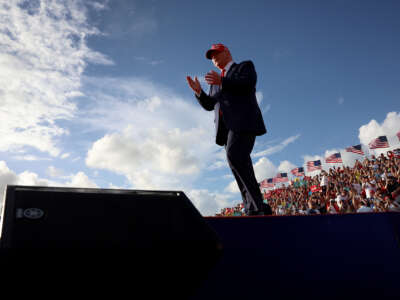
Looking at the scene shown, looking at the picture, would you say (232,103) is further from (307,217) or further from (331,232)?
(331,232)

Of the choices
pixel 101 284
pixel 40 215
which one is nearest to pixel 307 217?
pixel 101 284

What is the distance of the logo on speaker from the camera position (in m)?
1.03

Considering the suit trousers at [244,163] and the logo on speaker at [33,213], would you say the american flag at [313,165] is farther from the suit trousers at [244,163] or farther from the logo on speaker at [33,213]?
the logo on speaker at [33,213]

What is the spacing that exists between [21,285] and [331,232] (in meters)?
2.05

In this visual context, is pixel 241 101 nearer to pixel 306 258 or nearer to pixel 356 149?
pixel 306 258

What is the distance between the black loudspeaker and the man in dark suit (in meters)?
1.27

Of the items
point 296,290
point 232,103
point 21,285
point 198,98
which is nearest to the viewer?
point 21,285

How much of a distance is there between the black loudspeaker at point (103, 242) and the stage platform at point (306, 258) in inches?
26.2

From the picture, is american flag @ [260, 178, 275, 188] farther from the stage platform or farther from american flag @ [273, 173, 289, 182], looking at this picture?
the stage platform

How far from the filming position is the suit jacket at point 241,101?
8.16 feet

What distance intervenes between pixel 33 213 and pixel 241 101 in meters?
1.93

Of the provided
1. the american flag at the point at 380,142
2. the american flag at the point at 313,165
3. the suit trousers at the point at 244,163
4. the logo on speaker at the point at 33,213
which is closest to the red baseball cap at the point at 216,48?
the suit trousers at the point at 244,163

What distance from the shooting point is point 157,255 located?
110cm

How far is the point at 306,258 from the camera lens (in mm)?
2070
